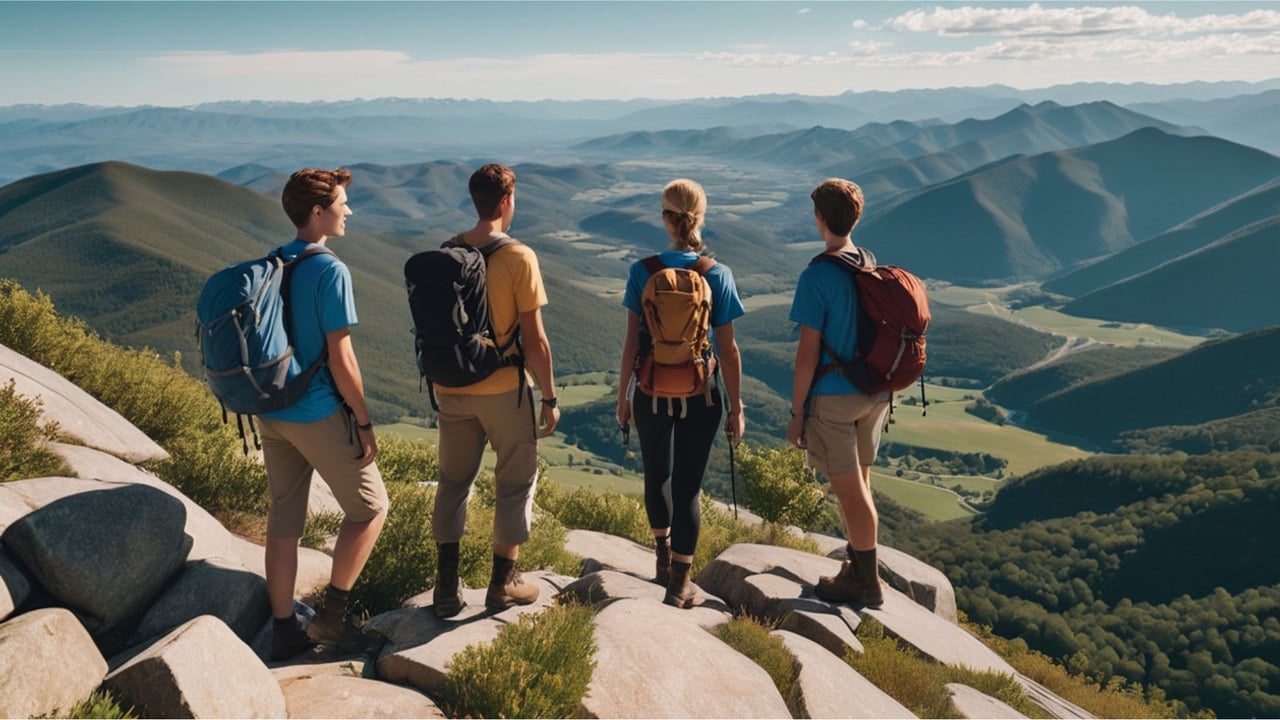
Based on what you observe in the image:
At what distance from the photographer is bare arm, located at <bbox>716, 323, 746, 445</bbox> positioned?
23.8ft

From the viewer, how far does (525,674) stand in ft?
17.5

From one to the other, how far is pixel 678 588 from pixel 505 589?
177 centimetres

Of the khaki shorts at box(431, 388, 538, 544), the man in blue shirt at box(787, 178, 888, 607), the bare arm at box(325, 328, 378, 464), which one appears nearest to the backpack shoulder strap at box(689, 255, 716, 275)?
the man in blue shirt at box(787, 178, 888, 607)

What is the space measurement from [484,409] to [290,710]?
2.63 m

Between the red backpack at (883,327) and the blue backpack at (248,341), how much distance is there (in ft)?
15.5

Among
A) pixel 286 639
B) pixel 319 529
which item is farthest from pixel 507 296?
pixel 319 529

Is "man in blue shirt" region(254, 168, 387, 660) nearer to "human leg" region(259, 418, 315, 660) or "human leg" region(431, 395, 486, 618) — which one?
"human leg" region(259, 418, 315, 660)

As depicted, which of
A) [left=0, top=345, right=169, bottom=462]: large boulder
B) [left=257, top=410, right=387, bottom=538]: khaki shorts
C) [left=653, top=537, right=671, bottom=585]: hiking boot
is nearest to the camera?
[left=257, top=410, right=387, bottom=538]: khaki shorts

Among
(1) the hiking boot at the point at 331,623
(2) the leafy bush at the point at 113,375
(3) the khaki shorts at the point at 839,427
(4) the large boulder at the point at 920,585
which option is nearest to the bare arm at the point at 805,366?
(3) the khaki shorts at the point at 839,427

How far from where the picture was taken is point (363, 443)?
619 cm

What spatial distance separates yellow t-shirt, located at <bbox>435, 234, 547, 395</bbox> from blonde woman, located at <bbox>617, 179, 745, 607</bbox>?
37.7 inches

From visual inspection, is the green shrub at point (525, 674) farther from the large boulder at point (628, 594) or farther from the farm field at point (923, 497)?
the farm field at point (923, 497)

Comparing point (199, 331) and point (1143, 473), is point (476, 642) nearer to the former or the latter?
point (199, 331)

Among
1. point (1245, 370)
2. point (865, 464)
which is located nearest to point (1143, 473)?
point (1245, 370)
